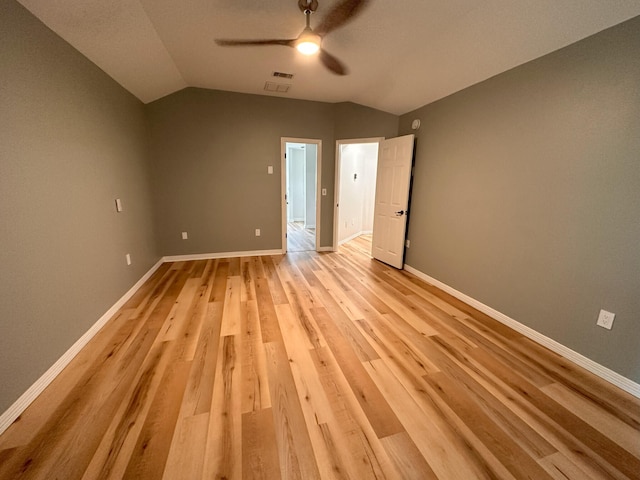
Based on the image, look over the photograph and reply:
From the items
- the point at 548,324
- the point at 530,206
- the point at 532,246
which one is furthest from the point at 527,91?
the point at 548,324

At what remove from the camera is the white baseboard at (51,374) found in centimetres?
140

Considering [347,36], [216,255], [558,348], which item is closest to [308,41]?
[347,36]

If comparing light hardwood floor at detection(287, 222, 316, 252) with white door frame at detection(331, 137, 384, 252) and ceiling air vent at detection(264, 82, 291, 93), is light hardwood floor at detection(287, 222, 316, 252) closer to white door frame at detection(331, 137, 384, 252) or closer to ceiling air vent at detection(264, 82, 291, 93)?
white door frame at detection(331, 137, 384, 252)

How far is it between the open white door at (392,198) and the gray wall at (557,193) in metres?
0.73

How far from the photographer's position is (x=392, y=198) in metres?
4.13

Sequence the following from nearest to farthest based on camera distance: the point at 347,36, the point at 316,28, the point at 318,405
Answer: the point at 318,405, the point at 316,28, the point at 347,36

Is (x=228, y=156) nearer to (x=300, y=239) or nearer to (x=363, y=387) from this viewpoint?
(x=300, y=239)

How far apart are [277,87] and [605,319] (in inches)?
172

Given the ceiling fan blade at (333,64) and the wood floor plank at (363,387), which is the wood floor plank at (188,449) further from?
the ceiling fan blade at (333,64)

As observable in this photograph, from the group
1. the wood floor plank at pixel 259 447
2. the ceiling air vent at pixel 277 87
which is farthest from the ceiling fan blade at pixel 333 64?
the wood floor plank at pixel 259 447

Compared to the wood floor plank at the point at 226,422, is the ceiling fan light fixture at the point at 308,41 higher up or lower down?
higher up

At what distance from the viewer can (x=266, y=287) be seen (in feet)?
10.7

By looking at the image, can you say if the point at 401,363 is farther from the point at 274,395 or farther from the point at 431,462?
the point at 274,395

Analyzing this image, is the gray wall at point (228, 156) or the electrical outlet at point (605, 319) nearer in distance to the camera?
the electrical outlet at point (605, 319)
